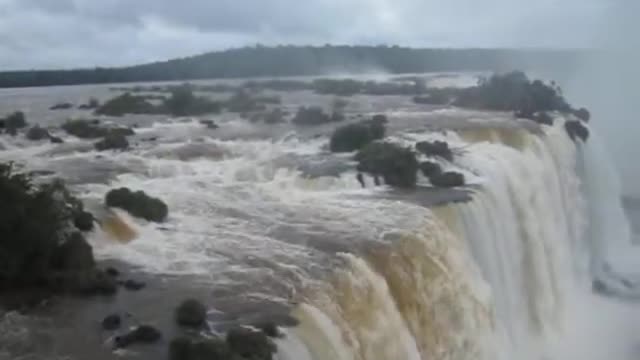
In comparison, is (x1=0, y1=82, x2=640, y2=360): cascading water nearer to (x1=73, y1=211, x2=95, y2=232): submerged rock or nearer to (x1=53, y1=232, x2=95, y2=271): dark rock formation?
(x1=73, y1=211, x2=95, y2=232): submerged rock

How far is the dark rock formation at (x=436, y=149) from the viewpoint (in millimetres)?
25531

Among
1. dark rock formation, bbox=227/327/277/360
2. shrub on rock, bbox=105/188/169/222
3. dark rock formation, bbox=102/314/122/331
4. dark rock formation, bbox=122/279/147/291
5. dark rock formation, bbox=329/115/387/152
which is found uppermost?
dark rock formation, bbox=329/115/387/152

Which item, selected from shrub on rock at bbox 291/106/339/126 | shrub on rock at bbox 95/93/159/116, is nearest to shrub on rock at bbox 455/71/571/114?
shrub on rock at bbox 291/106/339/126

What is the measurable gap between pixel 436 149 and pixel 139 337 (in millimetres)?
15268

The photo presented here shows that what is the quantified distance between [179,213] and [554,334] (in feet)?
36.2

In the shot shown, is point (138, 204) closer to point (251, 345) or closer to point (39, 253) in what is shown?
point (39, 253)

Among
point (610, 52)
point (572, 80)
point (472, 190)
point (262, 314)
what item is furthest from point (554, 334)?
point (610, 52)

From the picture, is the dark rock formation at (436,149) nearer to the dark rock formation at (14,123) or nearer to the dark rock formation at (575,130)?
the dark rock formation at (575,130)

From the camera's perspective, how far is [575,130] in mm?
37031

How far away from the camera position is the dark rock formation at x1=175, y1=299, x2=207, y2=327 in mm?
12188

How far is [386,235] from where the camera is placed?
1662cm

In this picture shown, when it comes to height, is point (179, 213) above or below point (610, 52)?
below

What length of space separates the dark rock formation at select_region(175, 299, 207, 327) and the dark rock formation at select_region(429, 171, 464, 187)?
1110 centimetres

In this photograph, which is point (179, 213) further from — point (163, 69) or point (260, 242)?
point (163, 69)
